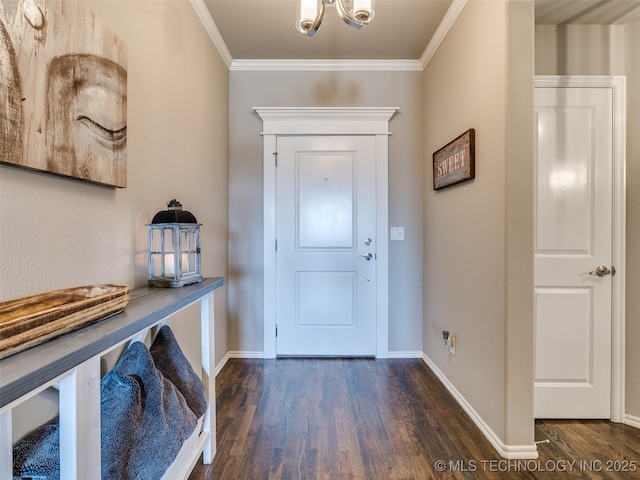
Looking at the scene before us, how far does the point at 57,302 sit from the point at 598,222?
2.47m

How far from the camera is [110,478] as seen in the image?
0.79 meters

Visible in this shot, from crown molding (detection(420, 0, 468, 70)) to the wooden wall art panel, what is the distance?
6.45ft

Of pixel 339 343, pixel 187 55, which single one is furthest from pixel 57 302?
pixel 339 343

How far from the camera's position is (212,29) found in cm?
217

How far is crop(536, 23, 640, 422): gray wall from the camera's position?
67.9 inches

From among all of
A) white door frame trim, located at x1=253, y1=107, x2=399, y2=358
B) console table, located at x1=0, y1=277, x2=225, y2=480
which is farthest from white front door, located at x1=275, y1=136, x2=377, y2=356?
console table, located at x1=0, y1=277, x2=225, y2=480

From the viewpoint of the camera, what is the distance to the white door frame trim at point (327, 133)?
2.60m

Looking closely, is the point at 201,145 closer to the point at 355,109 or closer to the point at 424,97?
the point at 355,109

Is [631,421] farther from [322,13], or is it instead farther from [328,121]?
[328,121]

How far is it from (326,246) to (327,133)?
989mm

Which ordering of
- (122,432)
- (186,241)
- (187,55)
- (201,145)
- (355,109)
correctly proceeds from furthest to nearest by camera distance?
(355,109) → (201,145) → (187,55) → (186,241) → (122,432)

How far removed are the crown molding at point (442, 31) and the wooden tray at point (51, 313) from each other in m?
2.44

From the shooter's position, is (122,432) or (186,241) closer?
(122,432)

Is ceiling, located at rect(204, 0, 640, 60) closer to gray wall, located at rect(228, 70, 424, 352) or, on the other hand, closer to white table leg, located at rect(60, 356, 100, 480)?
gray wall, located at rect(228, 70, 424, 352)
